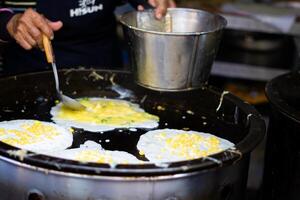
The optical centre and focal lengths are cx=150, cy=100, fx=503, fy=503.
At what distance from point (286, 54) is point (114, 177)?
10.0ft

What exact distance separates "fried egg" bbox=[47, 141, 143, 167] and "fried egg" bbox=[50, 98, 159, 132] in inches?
9.1

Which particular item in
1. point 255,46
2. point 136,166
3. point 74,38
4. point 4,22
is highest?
point 4,22

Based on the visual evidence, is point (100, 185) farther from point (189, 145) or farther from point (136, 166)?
point (189, 145)

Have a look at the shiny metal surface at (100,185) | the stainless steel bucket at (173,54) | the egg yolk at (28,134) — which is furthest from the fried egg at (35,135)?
the stainless steel bucket at (173,54)

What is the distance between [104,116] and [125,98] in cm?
27

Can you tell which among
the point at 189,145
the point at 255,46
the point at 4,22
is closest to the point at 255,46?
the point at 255,46

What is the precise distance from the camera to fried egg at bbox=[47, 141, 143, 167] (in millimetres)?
1929

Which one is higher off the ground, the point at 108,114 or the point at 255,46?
the point at 108,114

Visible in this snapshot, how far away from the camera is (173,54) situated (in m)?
1.99

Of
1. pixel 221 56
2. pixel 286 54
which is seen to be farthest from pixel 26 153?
pixel 286 54

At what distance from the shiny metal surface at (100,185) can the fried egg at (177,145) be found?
26 centimetres

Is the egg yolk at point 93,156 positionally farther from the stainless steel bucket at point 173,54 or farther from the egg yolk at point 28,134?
the stainless steel bucket at point 173,54

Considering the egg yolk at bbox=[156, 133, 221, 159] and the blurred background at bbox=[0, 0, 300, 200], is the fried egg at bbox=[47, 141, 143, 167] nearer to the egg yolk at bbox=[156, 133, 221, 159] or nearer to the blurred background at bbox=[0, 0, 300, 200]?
the egg yolk at bbox=[156, 133, 221, 159]

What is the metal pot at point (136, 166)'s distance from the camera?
64.8 inches
